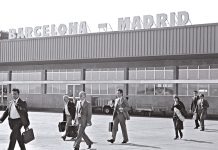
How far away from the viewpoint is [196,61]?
139 feet

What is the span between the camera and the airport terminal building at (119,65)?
134 ft

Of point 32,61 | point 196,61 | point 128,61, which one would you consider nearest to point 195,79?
point 196,61

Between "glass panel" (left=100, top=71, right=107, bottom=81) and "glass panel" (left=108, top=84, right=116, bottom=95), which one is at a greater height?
"glass panel" (left=100, top=71, right=107, bottom=81)

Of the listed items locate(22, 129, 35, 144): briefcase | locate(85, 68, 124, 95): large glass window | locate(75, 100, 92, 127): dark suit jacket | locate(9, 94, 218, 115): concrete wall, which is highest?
locate(85, 68, 124, 95): large glass window

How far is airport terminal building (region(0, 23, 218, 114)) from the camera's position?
40719mm

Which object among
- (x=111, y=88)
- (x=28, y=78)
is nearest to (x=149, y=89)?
(x=111, y=88)

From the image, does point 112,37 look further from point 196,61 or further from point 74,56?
point 196,61

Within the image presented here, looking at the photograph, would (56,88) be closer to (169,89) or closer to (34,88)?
(34,88)

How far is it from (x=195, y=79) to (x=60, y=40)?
15.6 metres

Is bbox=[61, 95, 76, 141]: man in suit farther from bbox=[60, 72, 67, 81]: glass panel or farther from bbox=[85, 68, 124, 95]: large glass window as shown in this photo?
bbox=[60, 72, 67, 81]: glass panel

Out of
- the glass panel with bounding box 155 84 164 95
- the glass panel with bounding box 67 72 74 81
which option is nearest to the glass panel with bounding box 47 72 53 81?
the glass panel with bounding box 67 72 74 81

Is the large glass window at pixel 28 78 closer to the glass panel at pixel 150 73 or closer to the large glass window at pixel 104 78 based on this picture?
the large glass window at pixel 104 78

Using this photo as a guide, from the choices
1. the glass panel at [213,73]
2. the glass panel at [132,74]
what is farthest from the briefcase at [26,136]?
the glass panel at [132,74]

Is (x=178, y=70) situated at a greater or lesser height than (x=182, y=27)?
lesser
